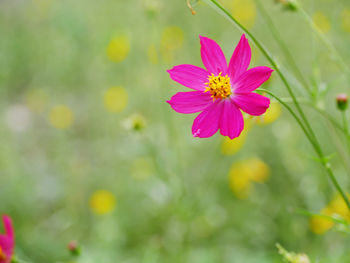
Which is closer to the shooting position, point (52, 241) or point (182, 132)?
point (52, 241)

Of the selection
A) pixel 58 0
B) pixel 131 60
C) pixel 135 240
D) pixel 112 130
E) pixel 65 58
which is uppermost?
pixel 58 0

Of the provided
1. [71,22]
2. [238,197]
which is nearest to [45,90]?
[71,22]

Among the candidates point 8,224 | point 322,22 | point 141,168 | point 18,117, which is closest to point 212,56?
point 8,224

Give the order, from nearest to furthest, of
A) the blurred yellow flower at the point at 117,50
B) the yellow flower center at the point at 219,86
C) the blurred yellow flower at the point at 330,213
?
the yellow flower center at the point at 219,86 < the blurred yellow flower at the point at 330,213 < the blurred yellow flower at the point at 117,50

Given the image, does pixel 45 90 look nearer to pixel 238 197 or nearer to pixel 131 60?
pixel 131 60

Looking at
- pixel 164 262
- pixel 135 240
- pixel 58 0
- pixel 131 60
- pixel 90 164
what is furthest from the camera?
pixel 58 0

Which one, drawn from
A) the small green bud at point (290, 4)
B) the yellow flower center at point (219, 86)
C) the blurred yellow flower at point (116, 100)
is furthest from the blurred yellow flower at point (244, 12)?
the yellow flower center at point (219, 86)

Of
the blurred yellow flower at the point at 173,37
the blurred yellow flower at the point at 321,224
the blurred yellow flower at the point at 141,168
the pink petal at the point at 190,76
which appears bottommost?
the blurred yellow flower at the point at 321,224

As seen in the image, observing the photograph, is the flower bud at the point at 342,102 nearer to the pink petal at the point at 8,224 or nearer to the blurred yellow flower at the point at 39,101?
the pink petal at the point at 8,224

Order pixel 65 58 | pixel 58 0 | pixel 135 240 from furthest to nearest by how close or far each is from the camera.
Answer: pixel 58 0 → pixel 65 58 → pixel 135 240
